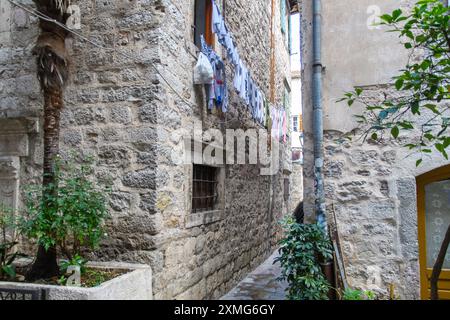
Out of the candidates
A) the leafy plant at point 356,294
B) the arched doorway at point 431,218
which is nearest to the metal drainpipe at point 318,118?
the leafy plant at point 356,294

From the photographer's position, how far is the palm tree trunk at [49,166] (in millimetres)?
3016

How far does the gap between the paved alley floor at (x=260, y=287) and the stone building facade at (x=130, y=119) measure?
3.64ft

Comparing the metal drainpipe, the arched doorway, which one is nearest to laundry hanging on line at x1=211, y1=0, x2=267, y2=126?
the metal drainpipe

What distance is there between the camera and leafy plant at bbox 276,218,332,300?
328 cm

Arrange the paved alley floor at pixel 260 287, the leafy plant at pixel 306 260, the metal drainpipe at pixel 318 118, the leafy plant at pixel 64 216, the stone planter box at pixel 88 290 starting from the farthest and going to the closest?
the paved alley floor at pixel 260 287 < the metal drainpipe at pixel 318 118 < the leafy plant at pixel 306 260 < the leafy plant at pixel 64 216 < the stone planter box at pixel 88 290

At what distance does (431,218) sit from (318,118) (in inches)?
53.0

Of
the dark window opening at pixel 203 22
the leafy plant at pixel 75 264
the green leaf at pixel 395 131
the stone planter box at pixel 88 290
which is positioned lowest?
the stone planter box at pixel 88 290

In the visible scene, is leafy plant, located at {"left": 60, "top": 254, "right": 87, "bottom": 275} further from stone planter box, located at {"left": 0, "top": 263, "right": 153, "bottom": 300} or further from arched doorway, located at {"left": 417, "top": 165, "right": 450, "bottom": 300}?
arched doorway, located at {"left": 417, "top": 165, "right": 450, "bottom": 300}

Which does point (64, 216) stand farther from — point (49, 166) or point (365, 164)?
point (365, 164)

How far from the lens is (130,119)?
3.56 m

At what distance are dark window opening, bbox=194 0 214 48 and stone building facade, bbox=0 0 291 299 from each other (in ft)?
0.90

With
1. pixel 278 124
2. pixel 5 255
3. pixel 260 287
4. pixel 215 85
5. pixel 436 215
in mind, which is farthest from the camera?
pixel 278 124

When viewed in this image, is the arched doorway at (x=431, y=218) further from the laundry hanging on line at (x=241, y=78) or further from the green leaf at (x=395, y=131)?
the laundry hanging on line at (x=241, y=78)

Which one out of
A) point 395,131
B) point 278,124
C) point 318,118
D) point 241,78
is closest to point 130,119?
point 318,118
